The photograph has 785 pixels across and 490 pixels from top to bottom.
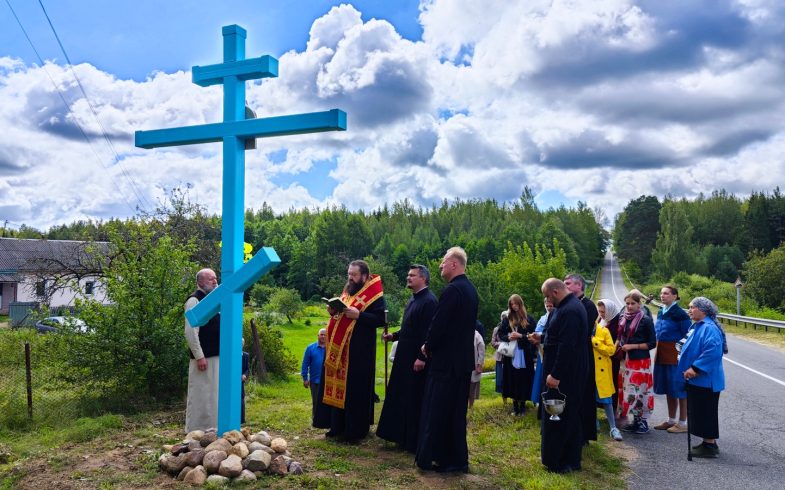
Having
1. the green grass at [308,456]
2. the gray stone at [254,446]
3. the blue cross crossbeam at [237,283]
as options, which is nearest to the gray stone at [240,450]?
the gray stone at [254,446]

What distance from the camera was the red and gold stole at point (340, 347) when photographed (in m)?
6.29

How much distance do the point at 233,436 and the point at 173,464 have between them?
1.71 feet

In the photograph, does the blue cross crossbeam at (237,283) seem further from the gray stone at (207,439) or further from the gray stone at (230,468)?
the gray stone at (230,468)

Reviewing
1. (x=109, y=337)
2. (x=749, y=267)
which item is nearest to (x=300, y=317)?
(x=749, y=267)

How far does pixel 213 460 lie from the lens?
4824 mm

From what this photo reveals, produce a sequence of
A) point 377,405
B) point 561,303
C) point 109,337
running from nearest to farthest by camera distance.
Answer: point 561,303 → point 109,337 → point 377,405

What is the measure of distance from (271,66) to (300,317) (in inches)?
1403

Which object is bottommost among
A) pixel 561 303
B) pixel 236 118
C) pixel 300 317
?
pixel 300 317

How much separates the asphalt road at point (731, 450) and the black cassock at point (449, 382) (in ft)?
5.42

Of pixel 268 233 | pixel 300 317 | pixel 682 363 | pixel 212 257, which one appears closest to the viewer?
pixel 682 363

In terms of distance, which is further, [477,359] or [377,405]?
[377,405]

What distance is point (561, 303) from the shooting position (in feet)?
18.8

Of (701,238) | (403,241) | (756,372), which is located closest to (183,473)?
(756,372)

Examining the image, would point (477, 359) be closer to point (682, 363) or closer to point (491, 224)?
point (682, 363)
